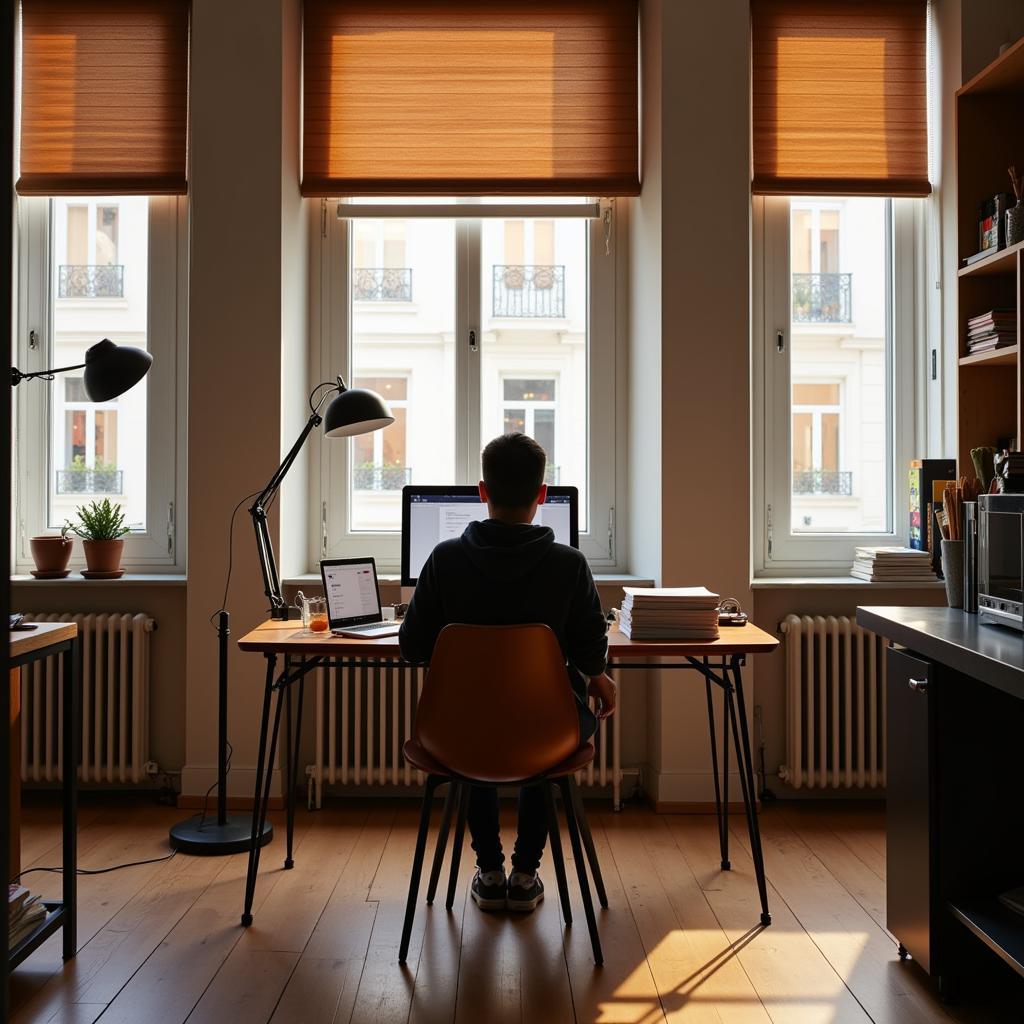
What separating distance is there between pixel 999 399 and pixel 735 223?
3.70 ft

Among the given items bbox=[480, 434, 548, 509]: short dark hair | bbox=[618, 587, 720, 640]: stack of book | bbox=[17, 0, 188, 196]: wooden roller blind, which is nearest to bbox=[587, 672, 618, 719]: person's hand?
bbox=[618, 587, 720, 640]: stack of book

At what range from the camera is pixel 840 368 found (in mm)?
3844

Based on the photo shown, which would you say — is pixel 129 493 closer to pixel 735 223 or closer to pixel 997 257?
→ pixel 735 223

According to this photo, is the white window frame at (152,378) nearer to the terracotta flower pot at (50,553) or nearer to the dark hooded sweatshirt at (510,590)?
the terracotta flower pot at (50,553)

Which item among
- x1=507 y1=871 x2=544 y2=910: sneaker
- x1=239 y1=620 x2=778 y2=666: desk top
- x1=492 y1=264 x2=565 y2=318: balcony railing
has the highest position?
x1=492 y1=264 x2=565 y2=318: balcony railing

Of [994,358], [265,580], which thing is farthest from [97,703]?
[994,358]

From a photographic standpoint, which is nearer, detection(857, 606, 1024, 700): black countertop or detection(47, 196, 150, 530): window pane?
detection(857, 606, 1024, 700): black countertop

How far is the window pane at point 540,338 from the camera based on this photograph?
3904 millimetres

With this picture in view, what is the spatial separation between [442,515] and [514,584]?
3.04 ft

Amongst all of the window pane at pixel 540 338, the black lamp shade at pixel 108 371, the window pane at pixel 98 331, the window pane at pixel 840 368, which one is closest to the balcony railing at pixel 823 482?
the window pane at pixel 840 368

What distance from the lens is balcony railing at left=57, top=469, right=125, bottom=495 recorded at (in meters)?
3.85

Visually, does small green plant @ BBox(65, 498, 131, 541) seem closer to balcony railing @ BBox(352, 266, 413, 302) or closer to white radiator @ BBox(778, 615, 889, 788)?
balcony railing @ BBox(352, 266, 413, 302)

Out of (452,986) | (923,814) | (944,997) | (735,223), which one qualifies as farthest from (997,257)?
(452,986)

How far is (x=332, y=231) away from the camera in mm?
3881
